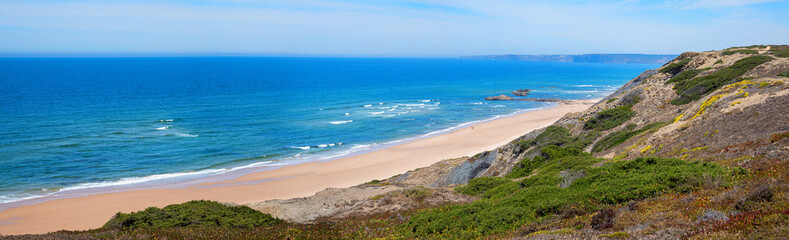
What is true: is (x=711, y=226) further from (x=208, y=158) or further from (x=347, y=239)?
(x=208, y=158)

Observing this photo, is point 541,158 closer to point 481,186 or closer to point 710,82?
point 481,186

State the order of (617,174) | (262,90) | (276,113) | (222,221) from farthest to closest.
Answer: (262,90) < (276,113) < (222,221) < (617,174)

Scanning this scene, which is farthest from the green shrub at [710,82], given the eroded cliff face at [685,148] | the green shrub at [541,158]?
the green shrub at [541,158]

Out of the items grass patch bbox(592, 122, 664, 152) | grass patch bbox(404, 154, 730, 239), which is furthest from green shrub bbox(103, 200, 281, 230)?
grass patch bbox(592, 122, 664, 152)

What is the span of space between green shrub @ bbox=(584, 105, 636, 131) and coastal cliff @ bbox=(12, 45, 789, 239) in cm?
11

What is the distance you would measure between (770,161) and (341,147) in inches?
1627

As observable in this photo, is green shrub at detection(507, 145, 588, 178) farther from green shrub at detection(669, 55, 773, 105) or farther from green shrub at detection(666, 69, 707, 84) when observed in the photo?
green shrub at detection(666, 69, 707, 84)

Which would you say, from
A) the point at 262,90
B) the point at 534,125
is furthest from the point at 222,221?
the point at 262,90

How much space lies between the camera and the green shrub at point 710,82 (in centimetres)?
2720

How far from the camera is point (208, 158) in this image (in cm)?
4369

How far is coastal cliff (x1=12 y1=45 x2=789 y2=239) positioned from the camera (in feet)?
30.0

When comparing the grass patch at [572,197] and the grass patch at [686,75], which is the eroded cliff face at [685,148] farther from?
the grass patch at [572,197]

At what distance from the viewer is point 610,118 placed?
28.8m

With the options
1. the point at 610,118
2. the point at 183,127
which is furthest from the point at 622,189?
the point at 183,127
